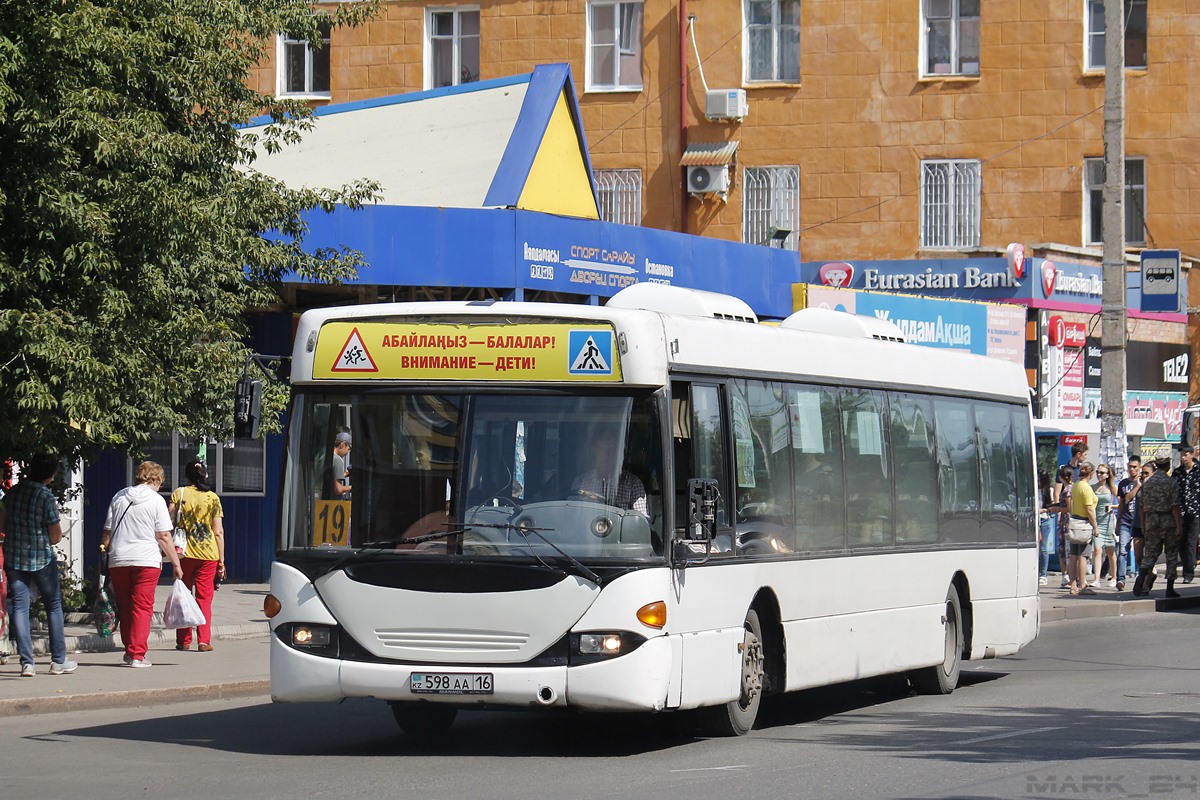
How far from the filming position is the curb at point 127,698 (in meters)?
13.0

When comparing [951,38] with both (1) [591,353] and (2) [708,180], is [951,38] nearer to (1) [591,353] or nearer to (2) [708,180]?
(2) [708,180]

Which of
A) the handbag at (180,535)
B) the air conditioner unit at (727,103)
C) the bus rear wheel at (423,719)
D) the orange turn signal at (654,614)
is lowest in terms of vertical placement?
the bus rear wheel at (423,719)

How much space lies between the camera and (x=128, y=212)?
15383 millimetres

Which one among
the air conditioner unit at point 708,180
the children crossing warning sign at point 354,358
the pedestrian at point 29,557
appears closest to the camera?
the children crossing warning sign at point 354,358

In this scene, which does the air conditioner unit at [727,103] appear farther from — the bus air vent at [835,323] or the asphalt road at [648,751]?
the asphalt road at [648,751]

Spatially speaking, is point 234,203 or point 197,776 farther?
point 234,203

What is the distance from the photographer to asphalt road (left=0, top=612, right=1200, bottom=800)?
9.52 metres

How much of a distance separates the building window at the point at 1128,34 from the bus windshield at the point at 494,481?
29.3 m

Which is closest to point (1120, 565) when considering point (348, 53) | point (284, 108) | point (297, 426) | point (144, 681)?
point (284, 108)

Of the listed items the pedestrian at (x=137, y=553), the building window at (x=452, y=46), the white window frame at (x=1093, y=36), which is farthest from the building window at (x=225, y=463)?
the white window frame at (x=1093, y=36)

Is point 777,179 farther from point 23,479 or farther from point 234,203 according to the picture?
point 23,479

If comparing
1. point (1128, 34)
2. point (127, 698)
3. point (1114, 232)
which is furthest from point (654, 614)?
point (1128, 34)

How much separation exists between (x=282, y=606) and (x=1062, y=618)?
13933mm

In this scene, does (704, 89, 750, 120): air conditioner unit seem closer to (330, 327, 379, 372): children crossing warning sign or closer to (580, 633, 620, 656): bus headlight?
(330, 327, 379, 372): children crossing warning sign
